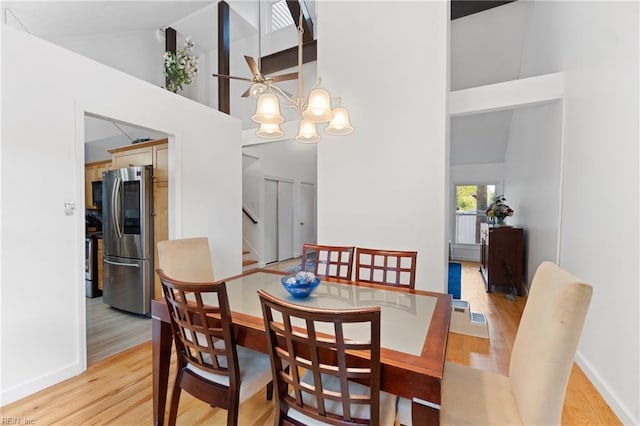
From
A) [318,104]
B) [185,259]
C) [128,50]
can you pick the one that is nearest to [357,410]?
Answer: [185,259]

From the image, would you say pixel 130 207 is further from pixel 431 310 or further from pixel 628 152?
pixel 628 152

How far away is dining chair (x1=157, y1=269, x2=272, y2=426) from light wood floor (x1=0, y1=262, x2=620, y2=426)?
0.43 metres

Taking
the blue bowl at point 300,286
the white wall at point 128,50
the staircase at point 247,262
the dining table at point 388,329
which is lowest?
the staircase at point 247,262

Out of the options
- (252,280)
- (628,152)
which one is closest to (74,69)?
(252,280)

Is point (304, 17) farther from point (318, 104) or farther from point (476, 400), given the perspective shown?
point (476, 400)

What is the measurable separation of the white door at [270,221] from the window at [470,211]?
13.8 feet

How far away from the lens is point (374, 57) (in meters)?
3.02

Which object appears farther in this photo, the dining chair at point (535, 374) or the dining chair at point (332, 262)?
the dining chair at point (332, 262)

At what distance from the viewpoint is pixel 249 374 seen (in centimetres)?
142

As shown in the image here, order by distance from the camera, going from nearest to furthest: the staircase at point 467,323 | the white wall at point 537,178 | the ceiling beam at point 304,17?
1. the staircase at point 467,323
2. the white wall at point 537,178
3. the ceiling beam at point 304,17

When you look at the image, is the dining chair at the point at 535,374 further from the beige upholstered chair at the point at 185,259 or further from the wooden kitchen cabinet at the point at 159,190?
the wooden kitchen cabinet at the point at 159,190

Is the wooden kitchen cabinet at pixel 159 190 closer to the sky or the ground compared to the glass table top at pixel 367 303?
closer to the sky

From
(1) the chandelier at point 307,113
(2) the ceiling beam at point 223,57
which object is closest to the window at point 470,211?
(2) the ceiling beam at point 223,57

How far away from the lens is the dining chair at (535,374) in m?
0.91
